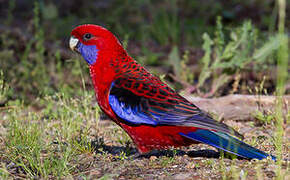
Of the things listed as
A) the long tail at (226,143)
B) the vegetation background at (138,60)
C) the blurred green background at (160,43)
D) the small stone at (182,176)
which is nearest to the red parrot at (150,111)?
the long tail at (226,143)

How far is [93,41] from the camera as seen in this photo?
413 cm

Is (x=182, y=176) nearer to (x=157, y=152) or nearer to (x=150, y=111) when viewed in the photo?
(x=150, y=111)

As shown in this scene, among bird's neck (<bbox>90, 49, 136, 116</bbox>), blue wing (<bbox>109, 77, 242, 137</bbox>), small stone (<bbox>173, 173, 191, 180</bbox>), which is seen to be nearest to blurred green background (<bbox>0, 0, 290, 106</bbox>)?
bird's neck (<bbox>90, 49, 136, 116</bbox>)

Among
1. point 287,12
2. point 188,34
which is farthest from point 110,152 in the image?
point 287,12

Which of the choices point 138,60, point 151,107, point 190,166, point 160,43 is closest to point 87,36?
point 151,107

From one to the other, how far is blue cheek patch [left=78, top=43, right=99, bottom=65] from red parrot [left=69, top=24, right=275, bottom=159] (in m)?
0.01

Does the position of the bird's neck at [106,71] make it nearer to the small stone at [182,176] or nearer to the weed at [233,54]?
the small stone at [182,176]

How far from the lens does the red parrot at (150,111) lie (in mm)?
3486

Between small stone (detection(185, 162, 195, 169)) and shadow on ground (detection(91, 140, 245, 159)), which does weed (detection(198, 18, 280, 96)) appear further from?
small stone (detection(185, 162, 195, 169))

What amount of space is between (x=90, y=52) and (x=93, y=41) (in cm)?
10

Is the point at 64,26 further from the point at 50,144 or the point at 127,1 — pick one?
the point at 50,144

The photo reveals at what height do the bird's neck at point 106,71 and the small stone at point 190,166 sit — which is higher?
the bird's neck at point 106,71

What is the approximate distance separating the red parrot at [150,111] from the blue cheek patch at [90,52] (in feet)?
0.04

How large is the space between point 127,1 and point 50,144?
6.32 meters
